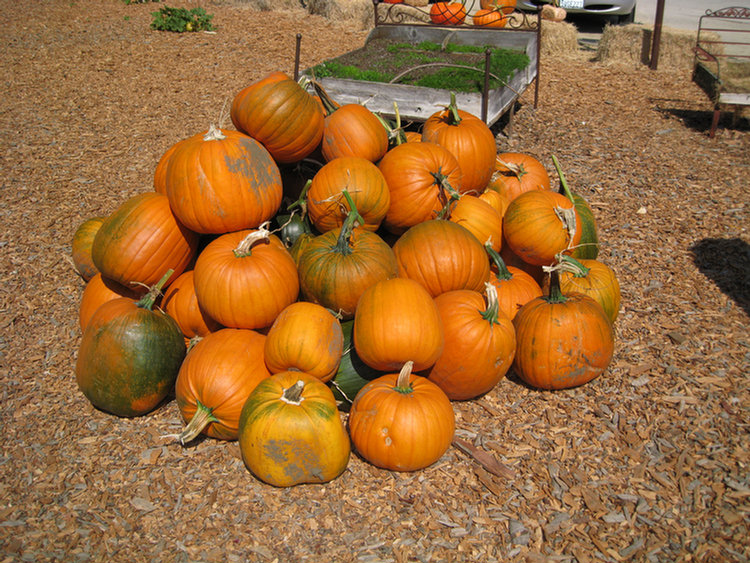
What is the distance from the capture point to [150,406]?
3.24 m

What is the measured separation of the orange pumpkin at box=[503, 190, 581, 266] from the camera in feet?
12.3

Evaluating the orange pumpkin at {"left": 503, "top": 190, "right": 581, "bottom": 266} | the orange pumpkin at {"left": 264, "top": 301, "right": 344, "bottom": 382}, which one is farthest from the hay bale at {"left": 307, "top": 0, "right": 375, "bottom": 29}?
the orange pumpkin at {"left": 264, "top": 301, "right": 344, "bottom": 382}

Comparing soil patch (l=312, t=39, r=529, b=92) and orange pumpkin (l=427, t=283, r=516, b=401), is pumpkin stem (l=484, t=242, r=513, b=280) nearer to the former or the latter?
orange pumpkin (l=427, t=283, r=516, b=401)

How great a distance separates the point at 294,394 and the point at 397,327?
0.61m

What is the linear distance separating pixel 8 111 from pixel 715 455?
24.8 ft

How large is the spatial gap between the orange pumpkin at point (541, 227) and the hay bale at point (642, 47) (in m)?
7.23

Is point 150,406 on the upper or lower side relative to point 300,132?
lower

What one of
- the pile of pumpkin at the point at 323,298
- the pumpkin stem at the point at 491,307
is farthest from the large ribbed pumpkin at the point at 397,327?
the pumpkin stem at the point at 491,307

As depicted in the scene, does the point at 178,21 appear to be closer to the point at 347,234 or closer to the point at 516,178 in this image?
the point at 516,178

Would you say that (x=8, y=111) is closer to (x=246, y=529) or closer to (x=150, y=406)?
(x=150, y=406)

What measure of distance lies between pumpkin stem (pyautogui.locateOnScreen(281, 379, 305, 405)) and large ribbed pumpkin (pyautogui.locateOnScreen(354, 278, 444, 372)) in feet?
1.45

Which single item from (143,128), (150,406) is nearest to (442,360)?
(150,406)

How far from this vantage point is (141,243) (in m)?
3.38

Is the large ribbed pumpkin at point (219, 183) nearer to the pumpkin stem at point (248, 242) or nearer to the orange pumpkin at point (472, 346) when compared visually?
the pumpkin stem at point (248, 242)
